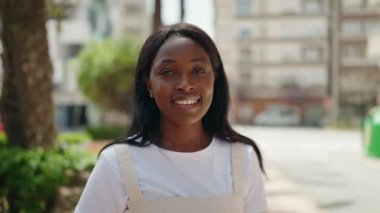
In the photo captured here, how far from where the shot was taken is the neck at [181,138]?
65.6 inches

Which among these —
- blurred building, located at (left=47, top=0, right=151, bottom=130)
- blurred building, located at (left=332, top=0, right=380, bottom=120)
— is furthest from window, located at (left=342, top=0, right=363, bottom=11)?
blurred building, located at (left=47, top=0, right=151, bottom=130)

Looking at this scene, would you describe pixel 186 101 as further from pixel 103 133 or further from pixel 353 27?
pixel 353 27

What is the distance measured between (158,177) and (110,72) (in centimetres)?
2118

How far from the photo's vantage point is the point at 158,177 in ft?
5.07

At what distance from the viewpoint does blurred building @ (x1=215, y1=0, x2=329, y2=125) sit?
1817 inches

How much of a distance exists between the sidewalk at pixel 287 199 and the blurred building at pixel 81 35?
30682mm

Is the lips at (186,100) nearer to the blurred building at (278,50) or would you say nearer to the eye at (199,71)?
the eye at (199,71)

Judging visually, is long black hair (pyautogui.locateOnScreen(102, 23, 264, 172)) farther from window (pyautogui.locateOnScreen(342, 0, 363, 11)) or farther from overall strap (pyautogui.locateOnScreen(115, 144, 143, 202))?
window (pyautogui.locateOnScreen(342, 0, 363, 11))

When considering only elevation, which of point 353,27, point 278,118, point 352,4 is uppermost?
point 352,4

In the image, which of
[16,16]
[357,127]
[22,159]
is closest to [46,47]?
[16,16]

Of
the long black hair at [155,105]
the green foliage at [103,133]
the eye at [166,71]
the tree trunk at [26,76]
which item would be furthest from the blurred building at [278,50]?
the eye at [166,71]

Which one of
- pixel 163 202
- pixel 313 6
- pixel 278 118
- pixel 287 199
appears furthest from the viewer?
pixel 313 6

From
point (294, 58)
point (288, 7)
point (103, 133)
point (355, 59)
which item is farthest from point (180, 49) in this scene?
point (288, 7)

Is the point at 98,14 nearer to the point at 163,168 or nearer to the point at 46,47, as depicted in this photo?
the point at 46,47
